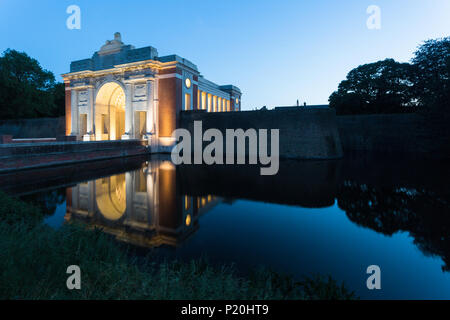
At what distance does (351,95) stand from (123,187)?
37.6 metres

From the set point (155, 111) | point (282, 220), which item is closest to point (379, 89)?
point (155, 111)

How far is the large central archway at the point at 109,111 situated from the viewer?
2825cm

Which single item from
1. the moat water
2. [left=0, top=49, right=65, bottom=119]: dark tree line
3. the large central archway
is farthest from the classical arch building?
[left=0, top=49, right=65, bottom=119]: dark tree line

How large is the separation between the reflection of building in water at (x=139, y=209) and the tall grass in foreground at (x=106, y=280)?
1.27m

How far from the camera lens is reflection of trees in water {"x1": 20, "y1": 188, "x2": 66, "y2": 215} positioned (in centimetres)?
615

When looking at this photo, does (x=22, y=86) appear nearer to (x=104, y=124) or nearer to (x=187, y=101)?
(x=104, y=124)

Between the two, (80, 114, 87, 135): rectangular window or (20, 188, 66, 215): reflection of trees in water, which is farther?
(80, 114, 87, 135): rectangular window

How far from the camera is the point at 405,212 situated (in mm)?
6086

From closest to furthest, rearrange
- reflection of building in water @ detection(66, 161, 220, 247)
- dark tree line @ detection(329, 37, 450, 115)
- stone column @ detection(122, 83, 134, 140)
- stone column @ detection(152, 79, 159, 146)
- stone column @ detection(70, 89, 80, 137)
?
reflection of building in water @ detection(66, 161, 220, 247)
stone column @ detection(152, 79, 159, 146)
stone column @ detection(122, 83, 134, 140)
dark tree line @ detection(329, 37, 450, 115)
stone column @ detection(70, 89, 80, 137)

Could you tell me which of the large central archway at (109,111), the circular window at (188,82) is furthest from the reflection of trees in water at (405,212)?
the large central archway at (109,111)

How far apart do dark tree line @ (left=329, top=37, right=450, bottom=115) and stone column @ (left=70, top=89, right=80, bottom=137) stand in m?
38.3

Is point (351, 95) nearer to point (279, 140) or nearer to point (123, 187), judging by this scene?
point (279, 140)

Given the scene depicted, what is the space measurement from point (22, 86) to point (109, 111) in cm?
2115

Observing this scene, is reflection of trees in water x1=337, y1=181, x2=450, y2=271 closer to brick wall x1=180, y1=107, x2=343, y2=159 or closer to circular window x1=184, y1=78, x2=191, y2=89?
brick wall x1=180, y1=107, x2=343, y2=159
